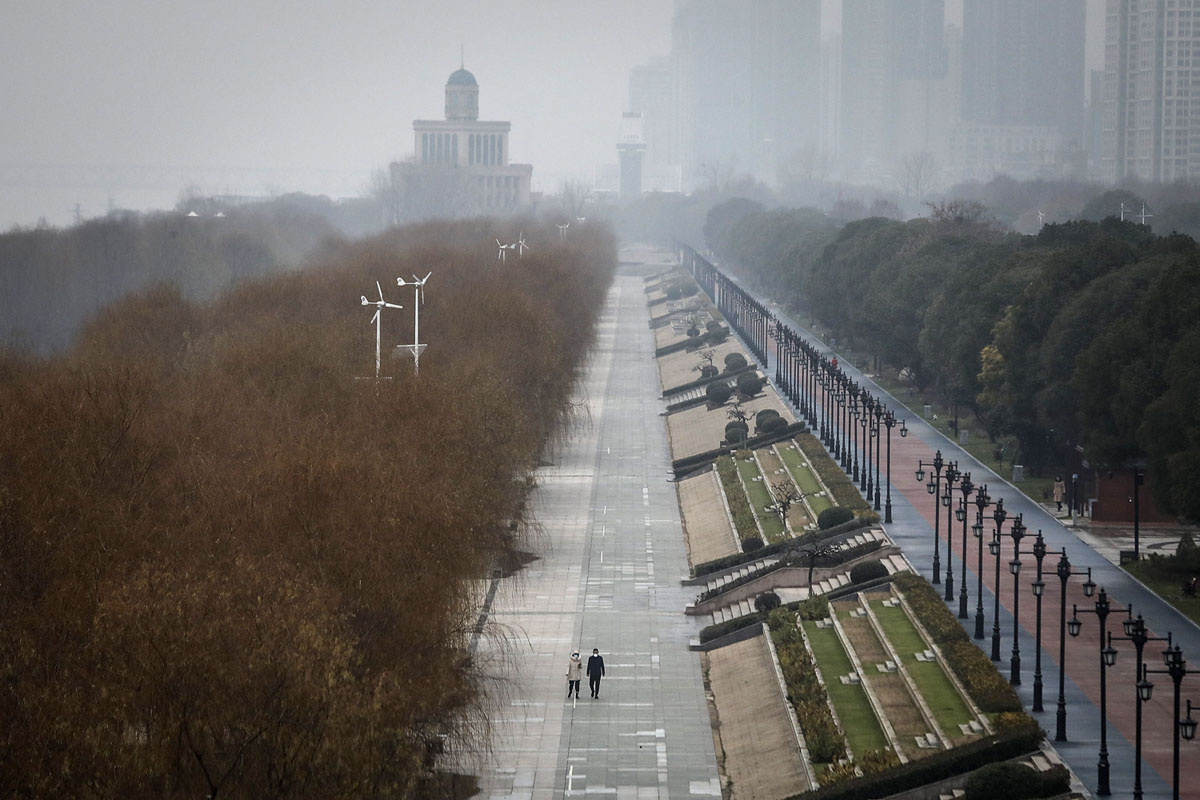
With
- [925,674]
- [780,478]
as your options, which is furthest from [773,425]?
[925,674]

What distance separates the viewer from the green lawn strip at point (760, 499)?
154 ft

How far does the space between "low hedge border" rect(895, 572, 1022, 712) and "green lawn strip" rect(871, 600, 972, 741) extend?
10.3 inches

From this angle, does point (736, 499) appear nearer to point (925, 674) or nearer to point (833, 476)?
point (833, 476)

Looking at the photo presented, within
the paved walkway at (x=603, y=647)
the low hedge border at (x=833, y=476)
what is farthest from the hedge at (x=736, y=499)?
the low hedge border at (x=833, y=476)

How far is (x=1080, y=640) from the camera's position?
32.5 meters

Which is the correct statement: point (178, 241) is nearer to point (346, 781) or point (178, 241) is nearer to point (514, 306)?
point (514, 306)

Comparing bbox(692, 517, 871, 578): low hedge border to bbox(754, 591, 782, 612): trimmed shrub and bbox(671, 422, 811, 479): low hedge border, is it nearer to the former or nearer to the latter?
bbox(754, 591, 782, 612): trimmed shrub

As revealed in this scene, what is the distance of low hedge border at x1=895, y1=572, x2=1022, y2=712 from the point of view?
2800cm

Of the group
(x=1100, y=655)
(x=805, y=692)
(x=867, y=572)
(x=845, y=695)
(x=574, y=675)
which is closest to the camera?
(x=1100, y=655)

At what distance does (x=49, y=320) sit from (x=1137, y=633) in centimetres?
6977

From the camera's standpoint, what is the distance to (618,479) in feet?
194

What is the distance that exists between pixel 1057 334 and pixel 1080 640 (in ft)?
60.5

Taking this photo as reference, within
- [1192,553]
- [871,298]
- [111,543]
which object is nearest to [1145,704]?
[1192,553]

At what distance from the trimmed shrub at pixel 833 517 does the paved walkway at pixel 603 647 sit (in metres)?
3.79
